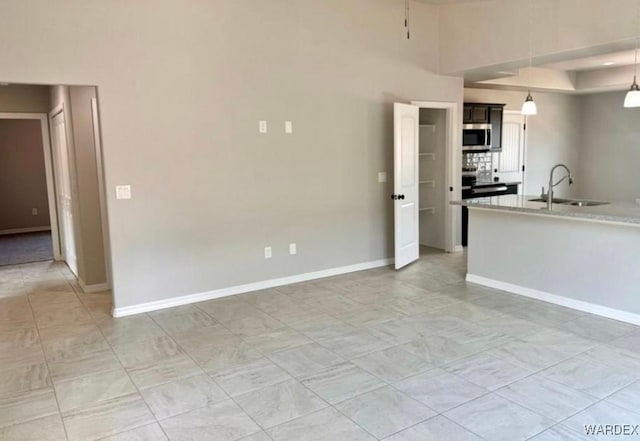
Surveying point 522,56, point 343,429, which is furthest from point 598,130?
point 343,429

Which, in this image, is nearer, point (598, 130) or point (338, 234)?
point (338, 234)

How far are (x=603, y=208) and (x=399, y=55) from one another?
298 centimetres

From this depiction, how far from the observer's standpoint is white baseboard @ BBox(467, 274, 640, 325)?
4.10 meters

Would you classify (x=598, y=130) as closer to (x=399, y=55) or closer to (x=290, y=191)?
(x=399, y=55)

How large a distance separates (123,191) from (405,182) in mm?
3218

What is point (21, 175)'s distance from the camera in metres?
9.53

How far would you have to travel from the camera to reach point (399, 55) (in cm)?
605

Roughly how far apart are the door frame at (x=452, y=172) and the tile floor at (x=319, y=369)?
6.52ft

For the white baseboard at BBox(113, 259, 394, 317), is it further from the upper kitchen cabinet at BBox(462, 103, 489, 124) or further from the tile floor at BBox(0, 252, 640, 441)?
the upper kitchen cabinet at BBox(462, 103, 489, 124)

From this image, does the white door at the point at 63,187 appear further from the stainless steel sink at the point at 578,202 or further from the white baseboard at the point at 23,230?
the stainless steel sink at the point at 578,202

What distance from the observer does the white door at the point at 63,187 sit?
227 inches

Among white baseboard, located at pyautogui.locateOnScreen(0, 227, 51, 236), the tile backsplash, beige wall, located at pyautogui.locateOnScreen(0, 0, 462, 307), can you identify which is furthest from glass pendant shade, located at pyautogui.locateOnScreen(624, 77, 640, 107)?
white baseboard, located at pyautogui.locateOnScreen(0, 227, 51, 236)

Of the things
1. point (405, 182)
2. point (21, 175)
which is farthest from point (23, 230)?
point (405, 182)

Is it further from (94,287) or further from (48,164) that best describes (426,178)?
(48,164)
